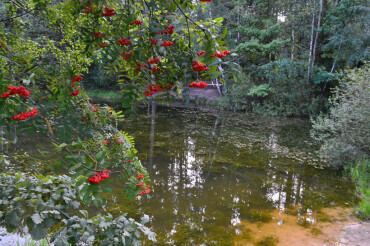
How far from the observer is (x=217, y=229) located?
468 cm

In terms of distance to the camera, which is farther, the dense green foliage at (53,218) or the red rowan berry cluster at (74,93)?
the red rowan berry cluster at (74,93)

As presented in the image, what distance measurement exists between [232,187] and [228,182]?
0.31 m

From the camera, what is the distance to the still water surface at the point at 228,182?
486cm

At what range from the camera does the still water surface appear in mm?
4863

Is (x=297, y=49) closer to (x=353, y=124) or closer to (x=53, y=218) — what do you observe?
(x=353, y=124)

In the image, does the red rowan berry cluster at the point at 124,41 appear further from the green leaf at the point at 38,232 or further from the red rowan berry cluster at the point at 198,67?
the green leaf at the point at 38,232

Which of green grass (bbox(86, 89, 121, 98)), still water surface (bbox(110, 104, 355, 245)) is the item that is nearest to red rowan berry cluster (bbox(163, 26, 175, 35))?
still water surface (bbox(110, 104, 355, 245))

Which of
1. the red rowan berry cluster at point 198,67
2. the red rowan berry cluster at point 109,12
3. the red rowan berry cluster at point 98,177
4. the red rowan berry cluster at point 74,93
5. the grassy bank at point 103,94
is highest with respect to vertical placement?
the red rowan berry cluster at point 109,12

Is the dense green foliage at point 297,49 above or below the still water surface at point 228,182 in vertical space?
above

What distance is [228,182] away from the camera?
6754mm

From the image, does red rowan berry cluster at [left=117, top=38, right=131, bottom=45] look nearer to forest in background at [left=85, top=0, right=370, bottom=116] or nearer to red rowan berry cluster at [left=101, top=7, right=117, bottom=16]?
red rowan berry cluster at [left=101, top=7, right=117, bottom=16]

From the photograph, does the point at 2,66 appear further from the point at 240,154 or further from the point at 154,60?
the point at 240,154

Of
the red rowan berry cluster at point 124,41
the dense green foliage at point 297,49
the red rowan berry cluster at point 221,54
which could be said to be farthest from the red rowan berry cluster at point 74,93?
the dense green foliage at point 297,49

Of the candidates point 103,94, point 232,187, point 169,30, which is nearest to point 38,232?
point 169,30
